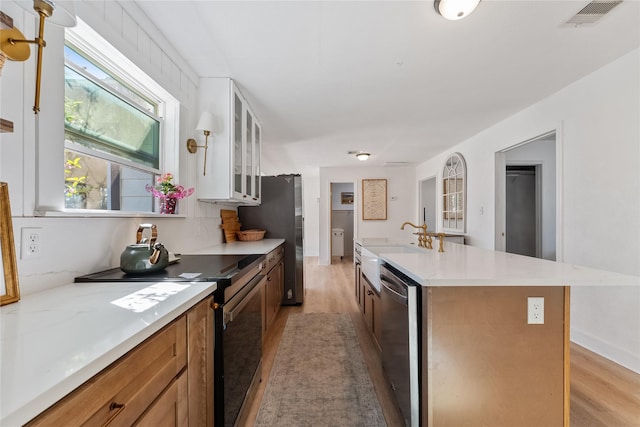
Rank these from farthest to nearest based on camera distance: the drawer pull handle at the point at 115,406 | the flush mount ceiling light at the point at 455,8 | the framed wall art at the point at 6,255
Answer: the flush mount ceiling light at the point at 455,8 → the framed wall art at the point at 6,255 → the drawer pull handle at the point at 115,406

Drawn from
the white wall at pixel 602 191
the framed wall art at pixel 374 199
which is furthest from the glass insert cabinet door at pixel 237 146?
the framed wall art at pixel 374 199

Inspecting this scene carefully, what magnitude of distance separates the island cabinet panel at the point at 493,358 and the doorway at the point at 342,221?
251 inches

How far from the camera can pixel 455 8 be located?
5.05 feet

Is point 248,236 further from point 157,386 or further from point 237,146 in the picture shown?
point 157,386

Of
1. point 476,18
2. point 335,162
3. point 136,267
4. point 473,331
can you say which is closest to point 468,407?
point 473,331

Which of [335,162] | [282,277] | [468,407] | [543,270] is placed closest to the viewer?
[468,407]

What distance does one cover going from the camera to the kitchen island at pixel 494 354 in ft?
3.95

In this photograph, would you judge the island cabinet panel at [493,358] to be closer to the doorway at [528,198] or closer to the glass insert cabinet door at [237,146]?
the glass insert cabinet door at [237,146]

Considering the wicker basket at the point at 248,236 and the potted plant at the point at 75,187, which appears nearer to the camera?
the potted plant at the point at 75,187

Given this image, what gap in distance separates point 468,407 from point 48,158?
2064mm

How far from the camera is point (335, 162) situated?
20.3ft

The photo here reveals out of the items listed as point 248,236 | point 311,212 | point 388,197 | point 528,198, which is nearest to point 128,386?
point 248,236

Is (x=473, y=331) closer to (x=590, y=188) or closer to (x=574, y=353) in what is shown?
(x=574, y=353)

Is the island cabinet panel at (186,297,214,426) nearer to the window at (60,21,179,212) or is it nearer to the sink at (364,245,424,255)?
the window at (60,21,179,212)
